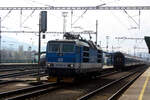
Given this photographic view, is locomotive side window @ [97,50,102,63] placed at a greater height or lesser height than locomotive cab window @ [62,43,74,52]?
lesser

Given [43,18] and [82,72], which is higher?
[43,18]

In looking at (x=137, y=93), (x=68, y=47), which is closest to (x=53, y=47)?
(x=68, y=47)

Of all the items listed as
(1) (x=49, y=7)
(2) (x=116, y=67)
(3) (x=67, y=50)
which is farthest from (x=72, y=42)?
(2) (x=116, y=67)

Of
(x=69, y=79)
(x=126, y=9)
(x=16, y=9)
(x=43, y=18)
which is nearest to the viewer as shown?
(x=69, y=79)

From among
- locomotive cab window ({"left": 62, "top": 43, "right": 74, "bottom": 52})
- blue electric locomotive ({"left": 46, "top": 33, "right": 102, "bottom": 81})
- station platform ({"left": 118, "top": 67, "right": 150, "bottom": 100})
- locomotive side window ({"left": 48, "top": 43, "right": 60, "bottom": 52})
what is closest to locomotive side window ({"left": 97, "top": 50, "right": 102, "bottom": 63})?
blue electric locomotive ({"left": 46, "top": 33, "right": 102, "bottom": 81})

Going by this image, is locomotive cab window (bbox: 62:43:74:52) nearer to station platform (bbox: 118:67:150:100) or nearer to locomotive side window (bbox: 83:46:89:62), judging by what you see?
locomotive side window (bbox: 83:46:89:62)

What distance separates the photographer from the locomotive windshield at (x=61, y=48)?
1936cm

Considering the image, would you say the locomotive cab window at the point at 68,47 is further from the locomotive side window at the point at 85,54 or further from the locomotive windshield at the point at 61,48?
the locomotive side window at the point at 85,54

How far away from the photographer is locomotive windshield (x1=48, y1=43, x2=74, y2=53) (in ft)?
63.5

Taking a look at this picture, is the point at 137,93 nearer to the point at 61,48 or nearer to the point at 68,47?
the point at 68,47

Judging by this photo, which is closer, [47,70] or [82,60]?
[47,70]

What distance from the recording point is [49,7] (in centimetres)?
3139

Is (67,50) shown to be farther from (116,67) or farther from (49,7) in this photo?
(116,67)

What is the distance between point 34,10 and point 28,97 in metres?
19.9
